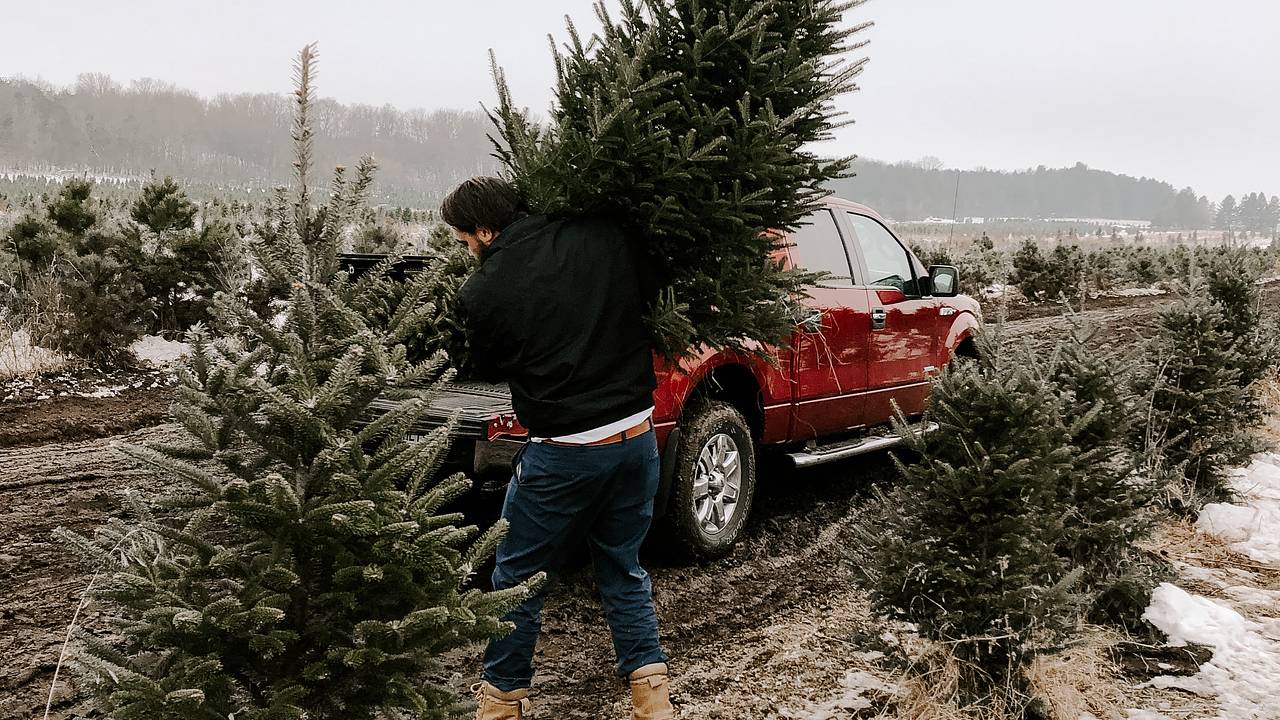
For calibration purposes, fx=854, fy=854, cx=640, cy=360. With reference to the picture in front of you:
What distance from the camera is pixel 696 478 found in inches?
181

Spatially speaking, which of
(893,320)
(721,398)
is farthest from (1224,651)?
(893,320)

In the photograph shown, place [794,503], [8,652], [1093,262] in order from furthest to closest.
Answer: [1093,262] < [794,503] < [8,652]

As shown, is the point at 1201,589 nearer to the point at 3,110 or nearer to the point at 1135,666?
the point at 1135,666

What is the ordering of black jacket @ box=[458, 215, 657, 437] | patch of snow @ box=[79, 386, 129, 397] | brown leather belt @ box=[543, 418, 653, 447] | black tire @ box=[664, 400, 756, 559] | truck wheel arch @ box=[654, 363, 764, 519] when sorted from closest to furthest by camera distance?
black jacket @ box=[458, 215, 657, 437], brown leather belt @ box=[543, 418, 653, 447], truck wheel arch @ box=[654, 363, 764, 519], black tire @ box=[664, 400, 756, 559], patch of snow @ box=[79, 386, 129, 397]

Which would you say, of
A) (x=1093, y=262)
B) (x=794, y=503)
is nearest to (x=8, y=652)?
(x=794, y=503)

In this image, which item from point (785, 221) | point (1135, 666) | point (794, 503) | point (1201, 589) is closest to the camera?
point (785, 221)

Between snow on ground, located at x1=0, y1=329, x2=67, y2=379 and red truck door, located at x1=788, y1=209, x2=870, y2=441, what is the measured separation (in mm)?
7985

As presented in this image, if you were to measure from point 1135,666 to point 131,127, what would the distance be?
106634 millimetres

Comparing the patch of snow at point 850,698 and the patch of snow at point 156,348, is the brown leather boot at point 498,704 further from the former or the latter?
the patch of snow at point 156,348

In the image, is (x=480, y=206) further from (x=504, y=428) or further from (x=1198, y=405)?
(x=1198, y=405)

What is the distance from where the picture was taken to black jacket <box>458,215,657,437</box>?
276cm

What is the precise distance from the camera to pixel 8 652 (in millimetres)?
3416

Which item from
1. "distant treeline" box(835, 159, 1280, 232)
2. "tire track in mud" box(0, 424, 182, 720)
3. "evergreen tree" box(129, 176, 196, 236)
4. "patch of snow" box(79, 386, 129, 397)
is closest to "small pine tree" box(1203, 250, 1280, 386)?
"tire track in mud" box(0, 424, 182, 720)

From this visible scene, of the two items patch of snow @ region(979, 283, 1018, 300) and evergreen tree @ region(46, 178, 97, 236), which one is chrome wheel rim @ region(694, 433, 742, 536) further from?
patch of snow @ region(979, 283, 1018, 300)
